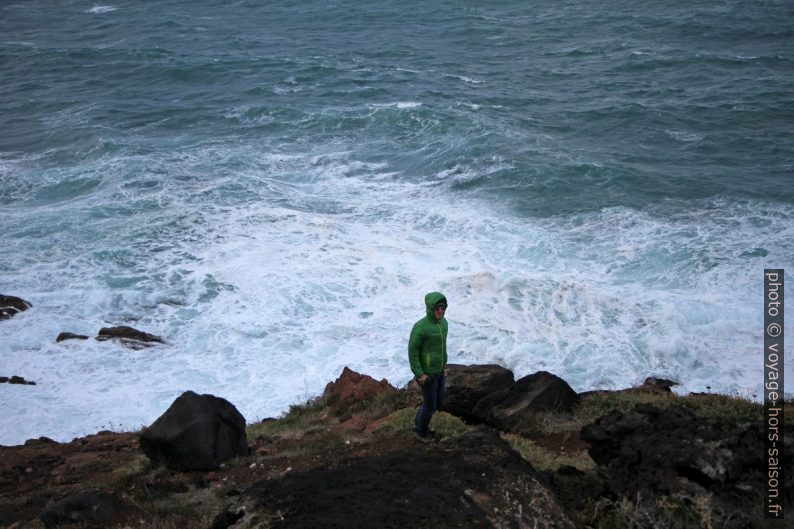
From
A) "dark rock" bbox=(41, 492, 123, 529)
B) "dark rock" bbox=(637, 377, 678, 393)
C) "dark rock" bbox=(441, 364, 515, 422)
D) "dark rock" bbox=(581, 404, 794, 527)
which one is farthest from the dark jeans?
"dark rock" bbox=(637, 377, 678, 393)

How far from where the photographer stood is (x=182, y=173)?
26.0m

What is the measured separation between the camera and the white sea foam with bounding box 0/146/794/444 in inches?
→ 608

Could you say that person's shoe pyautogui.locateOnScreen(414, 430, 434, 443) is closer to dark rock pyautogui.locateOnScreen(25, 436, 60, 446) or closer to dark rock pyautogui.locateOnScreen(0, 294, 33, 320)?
dark rock pyautogui.locateOnScreen(25, 436, 60, 446)

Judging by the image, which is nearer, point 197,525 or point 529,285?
point 197,525

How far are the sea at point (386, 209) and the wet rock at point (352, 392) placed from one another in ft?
7.61

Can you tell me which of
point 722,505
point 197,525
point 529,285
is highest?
point 722,505

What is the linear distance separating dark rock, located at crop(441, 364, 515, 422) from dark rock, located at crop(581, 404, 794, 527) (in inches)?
129

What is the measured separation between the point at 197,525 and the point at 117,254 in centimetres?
1430

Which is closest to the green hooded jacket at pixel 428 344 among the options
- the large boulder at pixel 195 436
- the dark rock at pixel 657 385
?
the large boulder at pixel 195 436

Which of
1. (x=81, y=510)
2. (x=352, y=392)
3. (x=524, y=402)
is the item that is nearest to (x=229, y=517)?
(x=81, y=510)

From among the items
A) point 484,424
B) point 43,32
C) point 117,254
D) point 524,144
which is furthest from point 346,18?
point 484,424

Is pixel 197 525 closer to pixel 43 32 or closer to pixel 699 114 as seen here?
pixel 699 114

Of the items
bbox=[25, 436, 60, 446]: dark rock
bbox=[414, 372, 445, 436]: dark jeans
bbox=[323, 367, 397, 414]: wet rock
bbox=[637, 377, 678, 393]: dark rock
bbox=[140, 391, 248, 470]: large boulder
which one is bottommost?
bbox=[637, 377, 678, 393]: dark rock

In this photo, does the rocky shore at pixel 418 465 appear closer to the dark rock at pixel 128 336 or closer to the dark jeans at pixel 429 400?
the dark jeans at pixel 429 400
